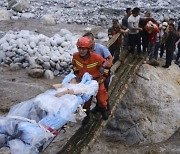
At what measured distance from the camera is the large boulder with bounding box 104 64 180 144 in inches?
308

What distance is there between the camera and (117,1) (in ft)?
59.0

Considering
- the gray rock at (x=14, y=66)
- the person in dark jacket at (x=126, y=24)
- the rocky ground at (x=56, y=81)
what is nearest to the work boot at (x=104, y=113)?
the rocky ground at (x=56, y=81)

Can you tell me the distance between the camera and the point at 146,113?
7879 mm

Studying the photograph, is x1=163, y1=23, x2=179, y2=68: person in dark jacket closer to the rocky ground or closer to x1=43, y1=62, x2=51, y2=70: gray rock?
the rocky ground

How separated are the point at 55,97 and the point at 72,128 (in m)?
2.97

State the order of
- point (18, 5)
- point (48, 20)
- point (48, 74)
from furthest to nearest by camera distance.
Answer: point (18, 5)
point (48, 20)
point (48, 74)

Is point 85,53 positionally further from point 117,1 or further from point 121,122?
point 117,1

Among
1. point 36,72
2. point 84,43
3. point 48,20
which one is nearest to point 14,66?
point 36,72

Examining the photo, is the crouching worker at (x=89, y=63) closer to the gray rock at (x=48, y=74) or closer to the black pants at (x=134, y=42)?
the black pants at (x=134, y=42)

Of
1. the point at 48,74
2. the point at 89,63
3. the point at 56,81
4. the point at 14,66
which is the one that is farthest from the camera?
the point at 14,66

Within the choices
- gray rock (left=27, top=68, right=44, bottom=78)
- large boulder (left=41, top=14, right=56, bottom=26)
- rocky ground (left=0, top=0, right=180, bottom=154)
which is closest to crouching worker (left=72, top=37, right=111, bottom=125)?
rocky ground (left=0, top=0, right=180, bottom=154)

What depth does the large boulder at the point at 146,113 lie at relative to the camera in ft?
25.6

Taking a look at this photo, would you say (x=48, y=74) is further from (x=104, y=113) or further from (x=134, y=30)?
(x=104, y=113)

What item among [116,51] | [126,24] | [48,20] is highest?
[126,24]
